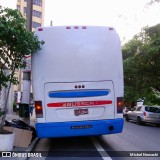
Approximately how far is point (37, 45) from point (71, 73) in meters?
1.21

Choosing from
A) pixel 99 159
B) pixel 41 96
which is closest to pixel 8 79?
pixel 41 96

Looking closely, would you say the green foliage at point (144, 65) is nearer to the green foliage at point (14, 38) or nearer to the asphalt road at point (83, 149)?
the asphalt road at point (83, 149)

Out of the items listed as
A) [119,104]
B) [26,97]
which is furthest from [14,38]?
[26,97]

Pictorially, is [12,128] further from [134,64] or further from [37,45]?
[134,64]

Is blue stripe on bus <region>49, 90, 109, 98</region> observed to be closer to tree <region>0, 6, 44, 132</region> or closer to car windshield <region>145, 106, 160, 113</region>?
tree <region>0, 6, 44, 132</region>

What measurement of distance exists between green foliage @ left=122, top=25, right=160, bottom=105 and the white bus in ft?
43.9

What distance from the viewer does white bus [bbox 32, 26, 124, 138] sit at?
9227 mm

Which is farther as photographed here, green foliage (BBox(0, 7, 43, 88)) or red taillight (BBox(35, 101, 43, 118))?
red taillight (BBox(35, 101, 43, 118))

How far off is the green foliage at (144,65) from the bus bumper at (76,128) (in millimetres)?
13741

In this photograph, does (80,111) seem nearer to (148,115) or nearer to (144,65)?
(148,115)

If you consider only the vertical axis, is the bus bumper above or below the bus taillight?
below

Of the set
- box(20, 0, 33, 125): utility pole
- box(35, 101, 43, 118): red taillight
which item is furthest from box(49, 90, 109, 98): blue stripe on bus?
box(20, 0, 33, 125): utility pole

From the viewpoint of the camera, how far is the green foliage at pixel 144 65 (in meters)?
24.1

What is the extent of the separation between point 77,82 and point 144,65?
1933cm
